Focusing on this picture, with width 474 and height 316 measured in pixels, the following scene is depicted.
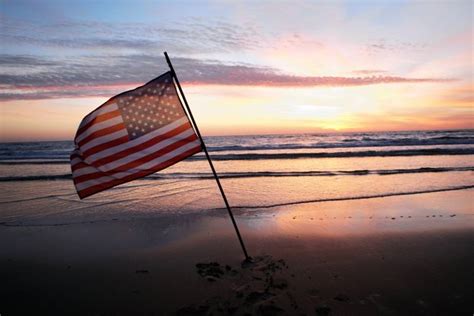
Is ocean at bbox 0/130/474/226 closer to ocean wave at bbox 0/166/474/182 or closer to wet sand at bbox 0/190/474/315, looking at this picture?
ocean wave at bbox 0/166/474/182

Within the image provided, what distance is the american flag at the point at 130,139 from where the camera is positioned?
15.9 feet

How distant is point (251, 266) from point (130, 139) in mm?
3064

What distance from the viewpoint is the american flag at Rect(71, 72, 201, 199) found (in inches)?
191

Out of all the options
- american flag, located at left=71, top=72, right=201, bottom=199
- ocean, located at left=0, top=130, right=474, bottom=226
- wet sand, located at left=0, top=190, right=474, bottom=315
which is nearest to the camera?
wet sand, located at left=0, top=190, right=474, bottom=315

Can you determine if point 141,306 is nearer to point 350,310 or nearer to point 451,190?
point 350,310

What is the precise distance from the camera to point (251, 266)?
5.33 m

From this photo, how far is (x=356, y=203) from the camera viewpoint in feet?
31.3

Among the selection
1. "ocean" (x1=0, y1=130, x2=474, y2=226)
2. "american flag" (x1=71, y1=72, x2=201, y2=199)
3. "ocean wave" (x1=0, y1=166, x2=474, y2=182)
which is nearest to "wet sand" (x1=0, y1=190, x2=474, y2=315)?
"ocean" (x1=0, y1=130, x2=474, y2=226)

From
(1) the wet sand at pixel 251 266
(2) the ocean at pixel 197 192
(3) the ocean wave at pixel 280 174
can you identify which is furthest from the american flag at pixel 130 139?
(3) the ocean wave at pixel 280 174

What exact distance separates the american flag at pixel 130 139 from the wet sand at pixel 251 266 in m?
1.70

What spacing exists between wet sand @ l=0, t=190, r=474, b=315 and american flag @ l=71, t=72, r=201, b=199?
170 cm

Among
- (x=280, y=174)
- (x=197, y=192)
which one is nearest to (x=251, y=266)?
(x=197, y=192)

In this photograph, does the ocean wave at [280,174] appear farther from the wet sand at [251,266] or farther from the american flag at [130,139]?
the american flag at [130,139]

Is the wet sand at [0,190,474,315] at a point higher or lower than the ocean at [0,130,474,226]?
lower
